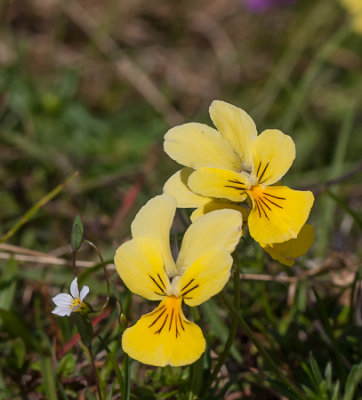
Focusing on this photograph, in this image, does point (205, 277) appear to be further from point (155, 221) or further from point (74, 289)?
point (74, 289)

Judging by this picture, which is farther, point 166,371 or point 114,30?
point 114,30

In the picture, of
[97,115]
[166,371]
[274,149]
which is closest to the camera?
[274,149]

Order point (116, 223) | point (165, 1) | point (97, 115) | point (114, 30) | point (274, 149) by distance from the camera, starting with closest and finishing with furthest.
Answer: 1. point (274, 149)
2. point (116, 223)
3. point (97, 115)
4. point (114, 30)
5. point (165, 1)

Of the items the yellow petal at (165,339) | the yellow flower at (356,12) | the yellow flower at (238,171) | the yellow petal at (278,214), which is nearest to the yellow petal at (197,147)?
the yellow flower at (238,171)

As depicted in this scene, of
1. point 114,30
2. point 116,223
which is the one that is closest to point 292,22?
point 114,30

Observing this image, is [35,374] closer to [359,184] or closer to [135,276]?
[135,276]

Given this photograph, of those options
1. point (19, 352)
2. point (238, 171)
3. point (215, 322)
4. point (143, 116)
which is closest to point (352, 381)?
point (215, 322)
